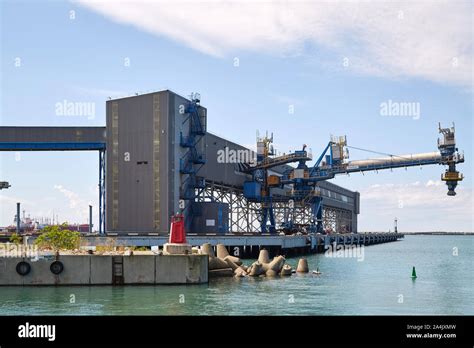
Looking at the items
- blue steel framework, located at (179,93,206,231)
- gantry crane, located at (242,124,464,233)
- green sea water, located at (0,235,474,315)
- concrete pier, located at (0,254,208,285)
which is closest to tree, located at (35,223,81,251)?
concrete pier, located at (0,254,208,285)

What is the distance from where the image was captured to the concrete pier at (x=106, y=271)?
43406mm

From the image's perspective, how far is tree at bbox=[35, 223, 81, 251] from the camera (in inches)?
1876

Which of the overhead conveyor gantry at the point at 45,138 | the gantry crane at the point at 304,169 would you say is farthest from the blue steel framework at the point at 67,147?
the gantry crane at the point at 304,169

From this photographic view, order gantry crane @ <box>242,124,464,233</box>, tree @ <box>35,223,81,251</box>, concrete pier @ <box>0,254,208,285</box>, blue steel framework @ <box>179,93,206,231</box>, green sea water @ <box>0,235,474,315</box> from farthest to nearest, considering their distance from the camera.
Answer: gantry crane @ <box>242,124,464,233</box> < blue steel framework @ <box>179,93,206,231</box> < tree @ <box>35,223,81,251</box> < concrete pier @ <box>0,254,208,285</box> < green sea water @ <box>0,235,474,315</box>

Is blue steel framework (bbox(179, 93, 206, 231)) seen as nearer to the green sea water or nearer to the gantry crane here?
the gantry crane

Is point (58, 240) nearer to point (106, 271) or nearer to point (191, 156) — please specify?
point (106, 271)

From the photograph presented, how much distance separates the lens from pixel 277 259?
54344mm

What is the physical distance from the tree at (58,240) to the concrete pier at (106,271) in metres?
3.65

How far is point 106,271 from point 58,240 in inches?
251

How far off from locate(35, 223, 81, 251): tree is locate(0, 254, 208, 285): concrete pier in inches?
144

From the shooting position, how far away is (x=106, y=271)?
43844 mm

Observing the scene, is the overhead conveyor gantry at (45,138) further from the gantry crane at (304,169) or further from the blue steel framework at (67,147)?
the gantry crane at (304,169)

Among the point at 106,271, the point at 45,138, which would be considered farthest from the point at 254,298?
the point at 45,138

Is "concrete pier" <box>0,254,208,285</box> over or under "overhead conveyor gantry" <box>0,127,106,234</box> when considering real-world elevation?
under
